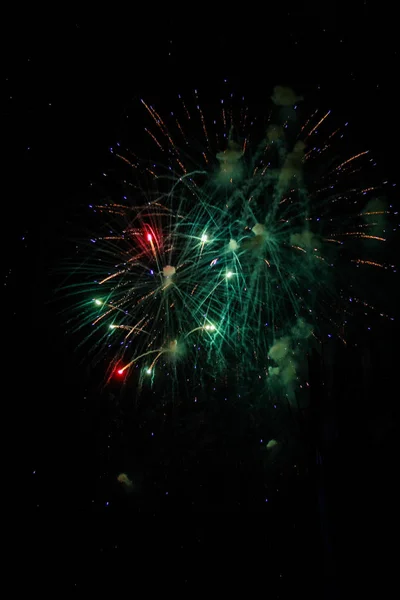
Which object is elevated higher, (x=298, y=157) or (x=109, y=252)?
(x=298, y=157)

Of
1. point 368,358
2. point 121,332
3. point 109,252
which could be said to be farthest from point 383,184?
point 121,332

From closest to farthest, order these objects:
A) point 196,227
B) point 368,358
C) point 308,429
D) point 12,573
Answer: point 12,573 → point 308,429 → point 368,358 → point 196,227

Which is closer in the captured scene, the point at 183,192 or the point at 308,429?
the point at 308,429

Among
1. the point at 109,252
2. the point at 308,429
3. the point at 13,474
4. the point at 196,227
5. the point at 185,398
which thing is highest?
the point at 196,227

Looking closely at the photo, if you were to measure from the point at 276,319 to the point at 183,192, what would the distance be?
3.03 meters

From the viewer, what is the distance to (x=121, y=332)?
20.4 ft

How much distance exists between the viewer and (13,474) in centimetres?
462

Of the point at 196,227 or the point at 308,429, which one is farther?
the point at 196,227

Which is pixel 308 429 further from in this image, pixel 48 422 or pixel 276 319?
pixel 48 422

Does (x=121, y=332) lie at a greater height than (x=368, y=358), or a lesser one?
greater

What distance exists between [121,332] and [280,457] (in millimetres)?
3145

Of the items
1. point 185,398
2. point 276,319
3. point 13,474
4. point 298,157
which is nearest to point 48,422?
point 13,474

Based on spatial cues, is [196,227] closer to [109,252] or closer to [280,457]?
[109,252]

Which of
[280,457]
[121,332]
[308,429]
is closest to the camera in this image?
[308,429]
